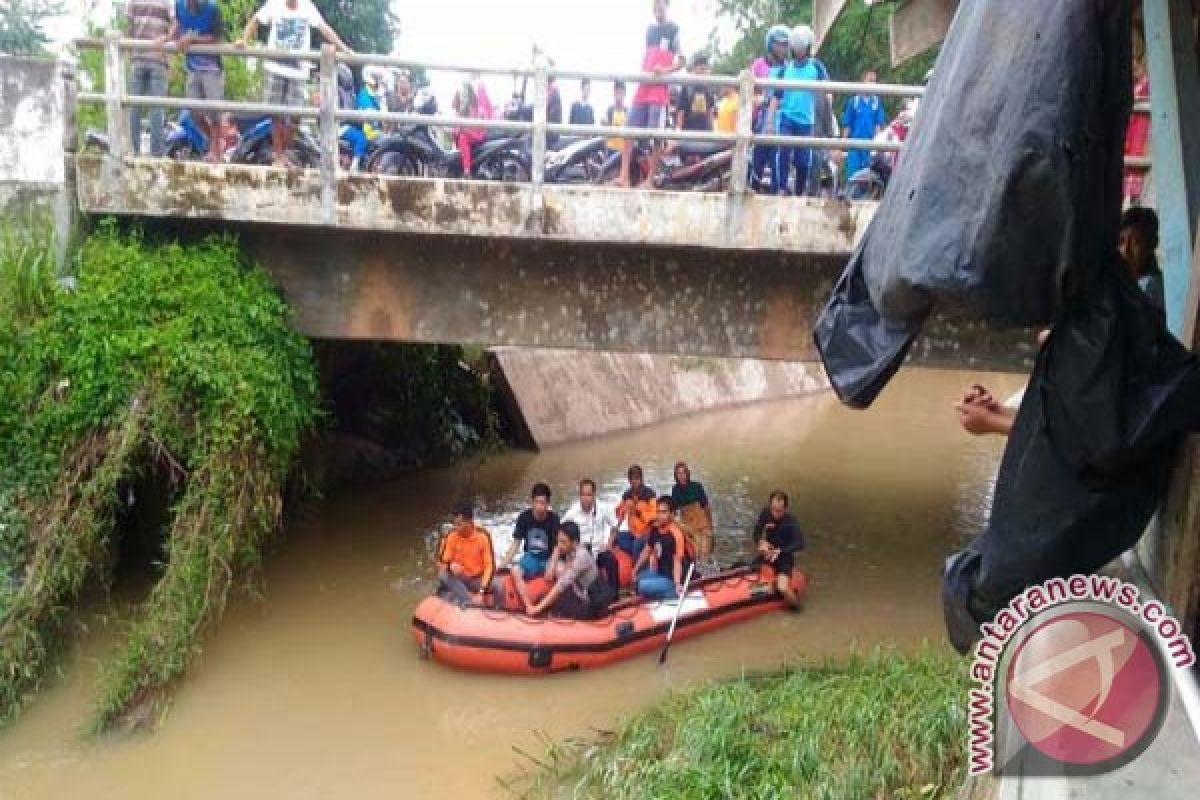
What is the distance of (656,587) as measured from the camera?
817 cm

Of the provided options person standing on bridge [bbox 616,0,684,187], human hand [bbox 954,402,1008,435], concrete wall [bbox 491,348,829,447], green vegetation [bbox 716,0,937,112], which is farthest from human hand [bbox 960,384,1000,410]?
green vegetation [bbox 716,0,937,112]

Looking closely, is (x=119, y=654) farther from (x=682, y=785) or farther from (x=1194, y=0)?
(x=1194, y=0)

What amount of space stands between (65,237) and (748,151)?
5079 millimetres

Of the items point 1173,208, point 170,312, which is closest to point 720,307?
point 170,312

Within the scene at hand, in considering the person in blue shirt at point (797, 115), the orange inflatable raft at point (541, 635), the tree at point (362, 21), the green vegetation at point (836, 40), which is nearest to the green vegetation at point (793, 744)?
the orange inflatable raft at point (541, 635)

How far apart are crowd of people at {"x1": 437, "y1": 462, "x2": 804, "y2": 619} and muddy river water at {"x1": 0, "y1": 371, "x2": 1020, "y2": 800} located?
55 cm

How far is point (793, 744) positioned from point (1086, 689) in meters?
3.26

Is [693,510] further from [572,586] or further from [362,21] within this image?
[362,21]

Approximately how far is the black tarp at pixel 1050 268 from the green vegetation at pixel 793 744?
2.59 meters

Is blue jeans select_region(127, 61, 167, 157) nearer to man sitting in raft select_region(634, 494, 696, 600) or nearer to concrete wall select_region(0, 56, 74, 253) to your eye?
concrete wall select_region(0, 56, 74, 253)

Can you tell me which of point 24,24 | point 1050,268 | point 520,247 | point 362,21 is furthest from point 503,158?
point 24,24

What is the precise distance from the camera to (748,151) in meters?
7.43

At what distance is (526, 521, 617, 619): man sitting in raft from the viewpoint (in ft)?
25.1

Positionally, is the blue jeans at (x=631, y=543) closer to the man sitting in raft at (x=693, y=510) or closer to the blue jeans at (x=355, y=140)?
the man sitting in raft at (x=693, y=510)
